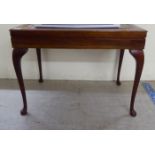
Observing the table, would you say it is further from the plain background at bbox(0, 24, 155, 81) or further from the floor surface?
the plain background at bbox(0, 24, 155, 81)

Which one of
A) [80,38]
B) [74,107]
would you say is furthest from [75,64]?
[80,38]

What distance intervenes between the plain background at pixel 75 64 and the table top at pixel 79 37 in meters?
0.60

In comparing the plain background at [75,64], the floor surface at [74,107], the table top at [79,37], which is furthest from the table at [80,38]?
the plain background at [75,64]

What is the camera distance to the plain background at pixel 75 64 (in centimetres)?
161

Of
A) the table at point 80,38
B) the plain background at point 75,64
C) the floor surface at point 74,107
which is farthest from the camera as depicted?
the plain background at point 75,64

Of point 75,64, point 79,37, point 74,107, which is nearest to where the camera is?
point 79,37

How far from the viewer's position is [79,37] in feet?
3.22

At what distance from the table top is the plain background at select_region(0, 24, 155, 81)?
60 centimetres

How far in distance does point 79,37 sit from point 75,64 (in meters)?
0.69

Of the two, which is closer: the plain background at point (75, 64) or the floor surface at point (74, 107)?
the floor surface at point (74, 107)

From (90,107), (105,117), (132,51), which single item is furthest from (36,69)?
(132,51)

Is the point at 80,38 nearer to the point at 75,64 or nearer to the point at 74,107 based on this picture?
the point at 74,107

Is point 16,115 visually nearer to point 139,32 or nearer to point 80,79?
point 80,79

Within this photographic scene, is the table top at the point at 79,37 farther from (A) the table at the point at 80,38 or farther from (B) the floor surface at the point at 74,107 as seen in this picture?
(B) the floor surface at the point at 74,107
